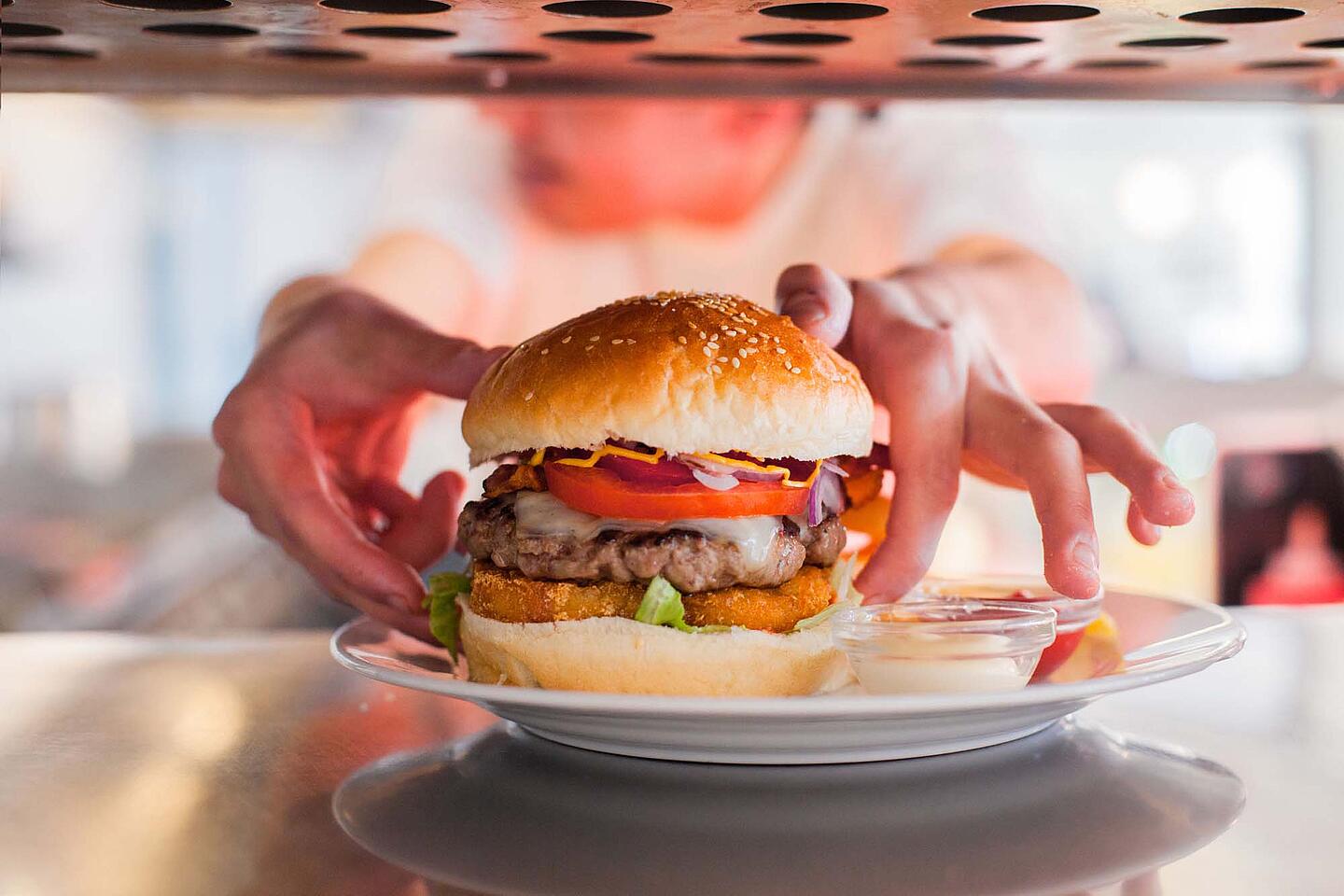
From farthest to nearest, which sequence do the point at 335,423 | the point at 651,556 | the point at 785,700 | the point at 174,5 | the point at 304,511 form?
the point at 335,423
the point at 304,511
the point at 651,556
the point at 174,5
the point at 785,700

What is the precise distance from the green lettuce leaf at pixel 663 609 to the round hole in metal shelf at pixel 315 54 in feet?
2.52

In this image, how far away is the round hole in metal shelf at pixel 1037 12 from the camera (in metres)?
1.18

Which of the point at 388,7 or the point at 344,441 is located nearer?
the point at 388,7

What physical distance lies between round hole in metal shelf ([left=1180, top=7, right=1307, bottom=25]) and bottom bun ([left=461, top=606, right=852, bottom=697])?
0.70m

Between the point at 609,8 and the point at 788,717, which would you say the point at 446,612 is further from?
the point at 609,8

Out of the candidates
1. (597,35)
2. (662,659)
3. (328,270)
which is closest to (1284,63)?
(597,35)

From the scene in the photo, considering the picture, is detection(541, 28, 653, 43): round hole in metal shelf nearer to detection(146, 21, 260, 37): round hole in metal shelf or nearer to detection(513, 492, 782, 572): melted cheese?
detection(146, 21, 260, 37): round hole in metal shelf

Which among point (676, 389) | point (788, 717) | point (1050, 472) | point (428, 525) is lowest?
point (428, 525)

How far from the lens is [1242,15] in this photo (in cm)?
121

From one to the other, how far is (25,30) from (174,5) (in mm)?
248

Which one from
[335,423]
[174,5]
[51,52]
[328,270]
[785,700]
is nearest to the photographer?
[785,700]

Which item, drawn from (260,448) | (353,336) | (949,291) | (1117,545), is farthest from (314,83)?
(1117,545)

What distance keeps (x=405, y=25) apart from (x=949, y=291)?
1.28m

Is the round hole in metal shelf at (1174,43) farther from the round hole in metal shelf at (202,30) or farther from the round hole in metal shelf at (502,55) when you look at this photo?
the round hole in metal shelf at (202,30)
